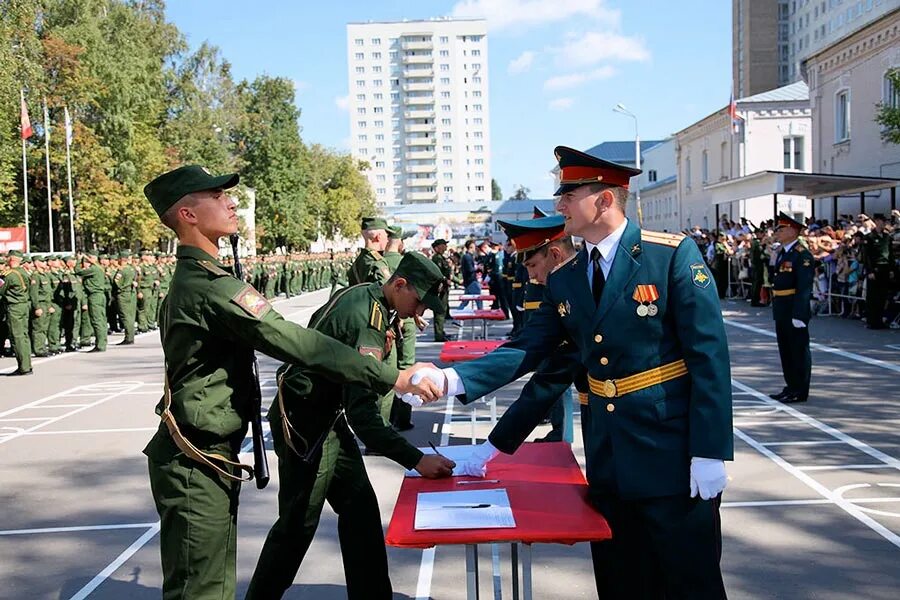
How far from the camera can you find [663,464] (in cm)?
358

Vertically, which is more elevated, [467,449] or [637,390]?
[637,390]

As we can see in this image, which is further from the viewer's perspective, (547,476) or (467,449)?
(467,449)

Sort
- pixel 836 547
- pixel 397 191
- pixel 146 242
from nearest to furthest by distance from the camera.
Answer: pixel 836 547
pixel 146 242
pixel 397 191

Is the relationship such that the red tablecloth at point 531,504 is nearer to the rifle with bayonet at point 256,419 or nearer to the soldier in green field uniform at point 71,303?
the rifle with bayonet at point 256,419

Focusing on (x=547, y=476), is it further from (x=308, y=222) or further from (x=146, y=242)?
(x=308, y=222)

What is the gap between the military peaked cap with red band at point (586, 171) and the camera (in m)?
3.72

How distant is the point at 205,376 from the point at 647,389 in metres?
1.68

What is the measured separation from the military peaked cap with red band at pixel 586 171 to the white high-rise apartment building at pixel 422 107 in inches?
5722

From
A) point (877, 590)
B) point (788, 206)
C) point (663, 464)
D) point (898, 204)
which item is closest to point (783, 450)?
point (877, 590)

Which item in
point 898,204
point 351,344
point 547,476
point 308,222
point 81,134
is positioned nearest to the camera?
point 547,476

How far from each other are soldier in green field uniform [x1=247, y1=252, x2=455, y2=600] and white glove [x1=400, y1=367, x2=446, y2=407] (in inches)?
9.7

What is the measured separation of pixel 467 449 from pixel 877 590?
243 centimetres

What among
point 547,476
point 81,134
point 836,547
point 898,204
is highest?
point 81,134

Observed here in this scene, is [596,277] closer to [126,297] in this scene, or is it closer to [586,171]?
[586,171]
